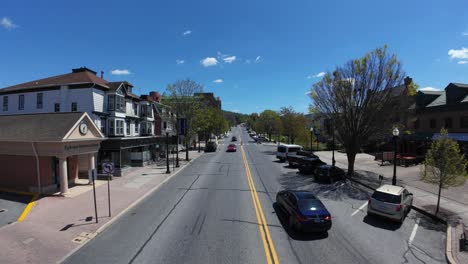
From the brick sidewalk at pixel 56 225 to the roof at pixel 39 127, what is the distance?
4293 mm

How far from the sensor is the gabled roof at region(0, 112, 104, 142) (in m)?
18.4

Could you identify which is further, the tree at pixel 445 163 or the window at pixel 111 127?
the window at pixel 111 127

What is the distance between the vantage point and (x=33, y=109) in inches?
1138

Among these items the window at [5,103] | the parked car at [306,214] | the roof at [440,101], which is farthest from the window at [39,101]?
the roof at [440,101]

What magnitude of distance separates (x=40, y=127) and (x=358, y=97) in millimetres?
26289

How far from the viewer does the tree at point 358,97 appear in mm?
23625

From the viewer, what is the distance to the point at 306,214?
11164mm

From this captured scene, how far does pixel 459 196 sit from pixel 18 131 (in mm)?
31314

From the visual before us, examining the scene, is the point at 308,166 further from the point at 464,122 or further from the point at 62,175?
the point at 62,175

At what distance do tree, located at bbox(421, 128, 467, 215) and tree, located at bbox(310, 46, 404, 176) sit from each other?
9461 mm

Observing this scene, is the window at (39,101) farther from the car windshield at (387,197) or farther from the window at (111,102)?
the car windshield at (387,197)

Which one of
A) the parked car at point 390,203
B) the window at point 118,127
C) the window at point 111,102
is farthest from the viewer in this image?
the window at point 118,127

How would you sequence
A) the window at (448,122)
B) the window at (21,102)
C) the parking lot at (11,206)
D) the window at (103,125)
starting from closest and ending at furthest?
the parking lot at (11,206)
the window at (103,125)
the window at (448,122)
the window at (21,102)

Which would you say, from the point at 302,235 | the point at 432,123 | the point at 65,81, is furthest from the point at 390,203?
the point at 65,81
